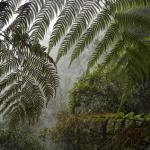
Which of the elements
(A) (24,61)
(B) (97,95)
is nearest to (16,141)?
(B) (97,95)

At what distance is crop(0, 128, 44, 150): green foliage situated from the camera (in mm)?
9305

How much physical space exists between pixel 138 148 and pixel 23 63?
33.5 inches

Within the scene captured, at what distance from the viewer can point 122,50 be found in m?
2.27

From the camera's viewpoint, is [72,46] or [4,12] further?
[72,46]

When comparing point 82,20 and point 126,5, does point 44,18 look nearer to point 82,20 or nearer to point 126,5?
point 82,20

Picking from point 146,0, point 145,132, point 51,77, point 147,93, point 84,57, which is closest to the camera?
point 145,132

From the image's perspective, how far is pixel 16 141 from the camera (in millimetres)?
9328

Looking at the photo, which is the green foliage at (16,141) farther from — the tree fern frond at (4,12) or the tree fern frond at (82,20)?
the tree fern frond at (4,12)

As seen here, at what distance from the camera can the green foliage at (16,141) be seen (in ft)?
30.5

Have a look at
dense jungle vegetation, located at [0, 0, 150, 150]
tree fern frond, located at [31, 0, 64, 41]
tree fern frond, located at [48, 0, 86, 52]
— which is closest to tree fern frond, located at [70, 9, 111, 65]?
dense jungle vegetation, located at [0, 0, 150, 150]

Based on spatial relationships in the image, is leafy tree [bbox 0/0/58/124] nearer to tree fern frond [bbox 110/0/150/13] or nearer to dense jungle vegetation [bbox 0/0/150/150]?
dense jungle vegetation [bbox 0/0/150/150]

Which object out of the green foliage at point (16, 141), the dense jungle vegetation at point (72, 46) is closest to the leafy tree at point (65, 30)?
the dense jungle vegetation at point (72, 46)

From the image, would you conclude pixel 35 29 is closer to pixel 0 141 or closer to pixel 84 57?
pixel 0 141

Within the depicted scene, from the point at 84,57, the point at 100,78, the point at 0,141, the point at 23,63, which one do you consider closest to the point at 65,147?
the point at 0,141
